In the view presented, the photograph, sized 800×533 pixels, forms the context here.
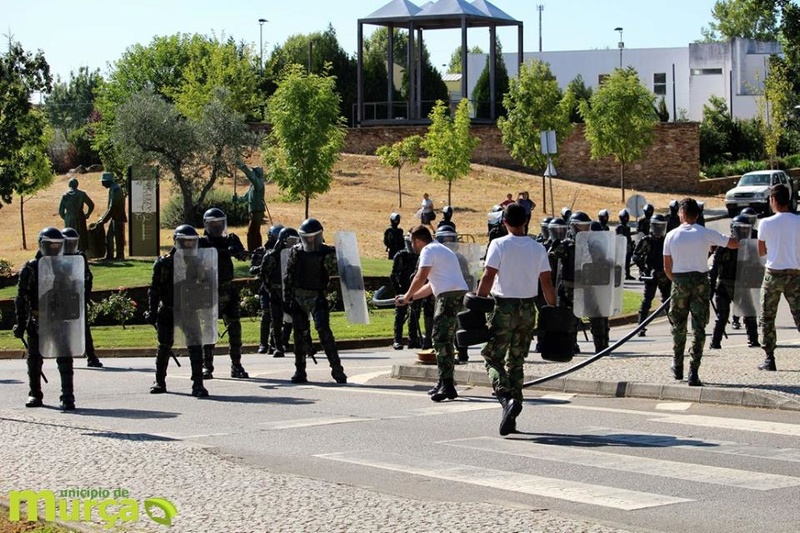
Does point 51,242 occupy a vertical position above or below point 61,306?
above

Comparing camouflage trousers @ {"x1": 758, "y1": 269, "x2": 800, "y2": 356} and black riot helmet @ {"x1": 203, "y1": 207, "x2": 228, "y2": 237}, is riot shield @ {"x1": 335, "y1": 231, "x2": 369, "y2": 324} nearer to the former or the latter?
black riot helmet @ {"x1": 203, "y1": 207, "x2": 228, "y2": 237}

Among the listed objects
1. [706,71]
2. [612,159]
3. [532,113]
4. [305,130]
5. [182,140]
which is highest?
[706,71]

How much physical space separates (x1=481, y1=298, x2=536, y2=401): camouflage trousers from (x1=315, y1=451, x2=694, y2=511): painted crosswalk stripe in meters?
1.40

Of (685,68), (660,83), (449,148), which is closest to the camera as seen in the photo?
(449,148)

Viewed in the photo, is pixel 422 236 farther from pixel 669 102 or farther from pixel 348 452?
pixel 669 102

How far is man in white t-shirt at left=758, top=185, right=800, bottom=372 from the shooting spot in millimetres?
15133

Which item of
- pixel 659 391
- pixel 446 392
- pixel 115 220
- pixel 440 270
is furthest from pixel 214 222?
pixel 115 220

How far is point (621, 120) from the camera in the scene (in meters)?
61.0

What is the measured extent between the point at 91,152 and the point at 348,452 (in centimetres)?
6856

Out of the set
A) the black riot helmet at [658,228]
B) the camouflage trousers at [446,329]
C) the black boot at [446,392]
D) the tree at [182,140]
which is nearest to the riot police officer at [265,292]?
the black riot helmet at [658,228]

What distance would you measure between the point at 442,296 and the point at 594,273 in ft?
15.2

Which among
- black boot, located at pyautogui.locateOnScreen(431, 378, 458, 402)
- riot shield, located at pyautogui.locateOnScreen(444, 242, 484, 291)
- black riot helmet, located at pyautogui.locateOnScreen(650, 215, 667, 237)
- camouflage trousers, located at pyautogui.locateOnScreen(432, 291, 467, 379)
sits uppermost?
black riot helmet, located at pyautogui.locateOnScreen(650, 215, 667, 237)

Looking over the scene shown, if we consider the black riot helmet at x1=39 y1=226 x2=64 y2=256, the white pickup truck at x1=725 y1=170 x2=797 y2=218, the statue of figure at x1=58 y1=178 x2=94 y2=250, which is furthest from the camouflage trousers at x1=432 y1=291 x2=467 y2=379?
the white pickup truck at x1=725 y1=170 x2=797 y2=218

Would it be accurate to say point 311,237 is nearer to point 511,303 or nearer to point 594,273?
point 594,273
